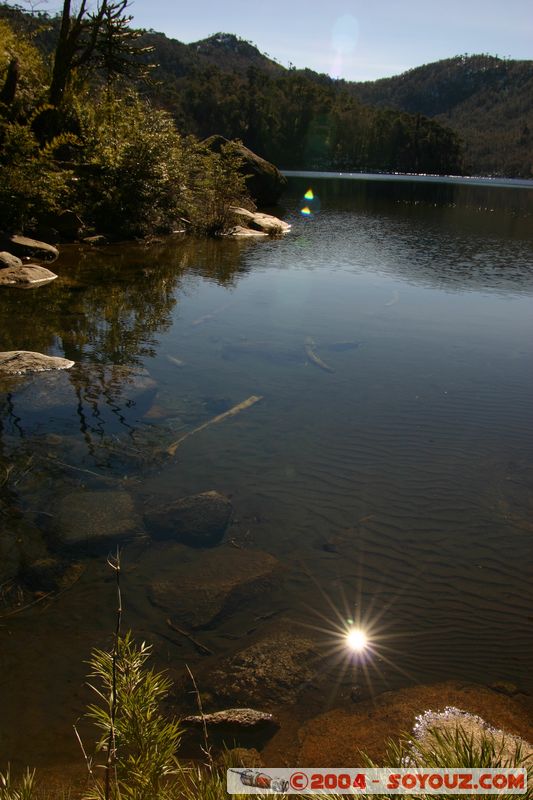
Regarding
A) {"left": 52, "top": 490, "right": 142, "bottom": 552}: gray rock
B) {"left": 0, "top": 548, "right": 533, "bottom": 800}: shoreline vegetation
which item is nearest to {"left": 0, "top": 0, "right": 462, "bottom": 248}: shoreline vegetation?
{"left": 52, "top": 490, "right": 142, "bottom": 552}: gray rock

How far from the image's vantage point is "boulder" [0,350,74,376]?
34.2 ft

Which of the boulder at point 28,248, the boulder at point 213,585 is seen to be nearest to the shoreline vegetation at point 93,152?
the boulder at point 28,248

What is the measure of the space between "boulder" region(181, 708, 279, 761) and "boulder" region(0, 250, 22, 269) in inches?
675

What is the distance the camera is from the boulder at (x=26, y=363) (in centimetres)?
1044

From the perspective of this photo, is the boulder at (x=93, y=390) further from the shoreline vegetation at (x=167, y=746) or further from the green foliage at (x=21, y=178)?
the green foliage at (x=21, y=178)

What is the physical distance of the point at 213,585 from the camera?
19.3ft

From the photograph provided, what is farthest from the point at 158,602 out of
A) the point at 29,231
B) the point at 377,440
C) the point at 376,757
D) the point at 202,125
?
the point at 202,125

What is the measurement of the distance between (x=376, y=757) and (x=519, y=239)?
121ft

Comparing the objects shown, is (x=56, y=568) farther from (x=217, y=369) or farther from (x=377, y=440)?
(x=217, y=369)

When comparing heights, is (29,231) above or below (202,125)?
below

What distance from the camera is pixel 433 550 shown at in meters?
6.65

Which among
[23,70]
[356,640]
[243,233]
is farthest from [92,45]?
[356,640]

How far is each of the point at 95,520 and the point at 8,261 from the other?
47.7 feet

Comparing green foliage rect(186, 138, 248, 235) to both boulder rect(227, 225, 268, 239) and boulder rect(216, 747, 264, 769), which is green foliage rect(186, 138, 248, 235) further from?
boulder rect(216, 747, 264, 769)
